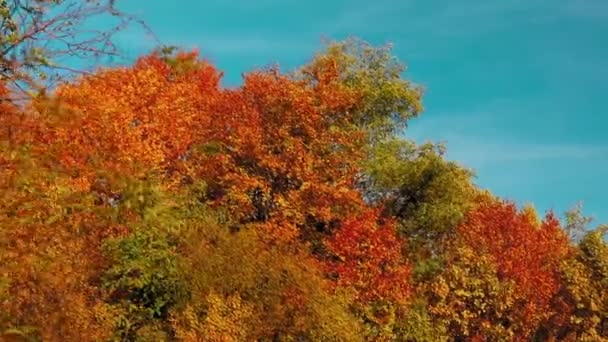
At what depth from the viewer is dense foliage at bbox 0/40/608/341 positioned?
33594 mm

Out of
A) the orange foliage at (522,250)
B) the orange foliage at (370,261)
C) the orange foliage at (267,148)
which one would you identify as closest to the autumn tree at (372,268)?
the orange foliage at (370,261)

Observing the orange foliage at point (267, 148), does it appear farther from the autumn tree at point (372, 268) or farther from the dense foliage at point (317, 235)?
the autumn tree at point (372, 268)

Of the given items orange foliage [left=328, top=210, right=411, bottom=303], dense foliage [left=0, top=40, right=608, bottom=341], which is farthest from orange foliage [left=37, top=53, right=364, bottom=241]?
orange foliage [left=328, top=210, right=411, bottom=303]

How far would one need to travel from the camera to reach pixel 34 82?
27.2 ft

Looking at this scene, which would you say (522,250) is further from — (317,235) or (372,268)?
(317,235)

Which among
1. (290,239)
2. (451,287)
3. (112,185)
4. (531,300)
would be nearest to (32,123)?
(112,185)

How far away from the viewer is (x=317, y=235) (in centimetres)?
4800

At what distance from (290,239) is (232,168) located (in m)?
7.29

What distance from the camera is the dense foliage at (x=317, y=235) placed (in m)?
33.6

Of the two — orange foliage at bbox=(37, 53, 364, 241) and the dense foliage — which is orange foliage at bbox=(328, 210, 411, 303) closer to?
the dense foliage

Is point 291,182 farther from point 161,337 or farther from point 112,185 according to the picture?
point 112,185

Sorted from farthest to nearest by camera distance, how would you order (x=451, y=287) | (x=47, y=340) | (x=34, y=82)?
1. (x=451, y=287)
2. (x=47, y=340)
3. (x=34, y=82)

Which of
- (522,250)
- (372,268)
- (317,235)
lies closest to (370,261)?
(372,268)

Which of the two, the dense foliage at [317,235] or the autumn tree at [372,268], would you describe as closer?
the dense foliage at [317,235]
